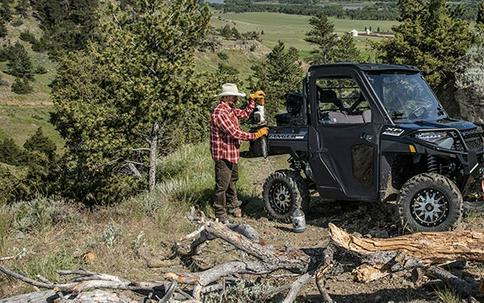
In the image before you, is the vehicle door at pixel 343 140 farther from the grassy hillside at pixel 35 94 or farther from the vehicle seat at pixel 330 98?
the grassy hillside at pixel 35 94

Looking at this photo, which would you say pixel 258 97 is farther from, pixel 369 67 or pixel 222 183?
pixel 369 67

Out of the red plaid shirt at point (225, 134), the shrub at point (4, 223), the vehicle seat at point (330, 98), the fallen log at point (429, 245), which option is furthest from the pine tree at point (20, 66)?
the fallen log at point (429, 245)

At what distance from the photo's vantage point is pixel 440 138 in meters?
6.59

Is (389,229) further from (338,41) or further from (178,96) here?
(338,41)

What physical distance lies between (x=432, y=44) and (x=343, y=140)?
17.4 metres

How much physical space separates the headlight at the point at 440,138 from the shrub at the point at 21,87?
72618mm

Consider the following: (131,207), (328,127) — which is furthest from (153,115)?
(328,127)

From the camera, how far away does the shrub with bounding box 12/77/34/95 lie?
72.2 meters

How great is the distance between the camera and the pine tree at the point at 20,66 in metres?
77.8

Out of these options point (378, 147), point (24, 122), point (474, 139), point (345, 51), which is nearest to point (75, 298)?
point (378, 147)

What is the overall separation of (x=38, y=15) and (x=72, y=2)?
705 centimetres

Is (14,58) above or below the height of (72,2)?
below

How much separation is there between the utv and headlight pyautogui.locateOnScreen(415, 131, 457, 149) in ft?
0.04

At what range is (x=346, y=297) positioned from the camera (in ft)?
17.6
